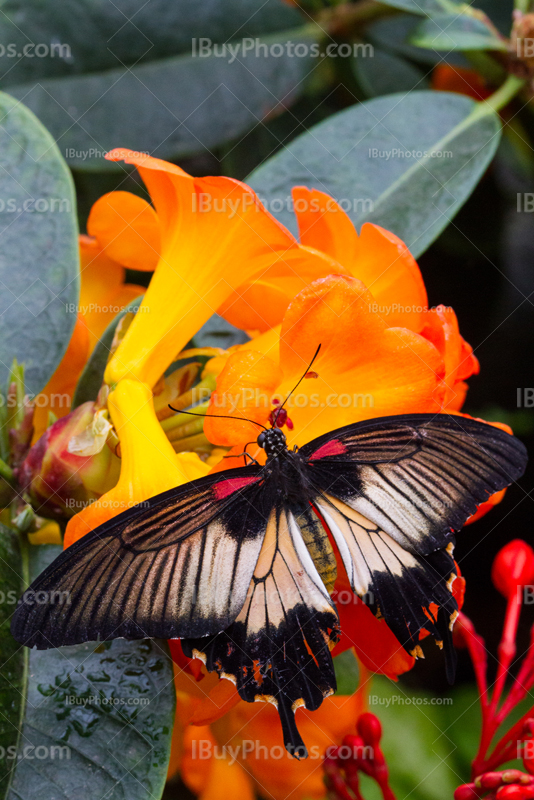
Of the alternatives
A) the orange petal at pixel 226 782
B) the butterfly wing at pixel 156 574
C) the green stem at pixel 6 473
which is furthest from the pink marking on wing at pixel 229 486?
the orange petal at pixel 226 782

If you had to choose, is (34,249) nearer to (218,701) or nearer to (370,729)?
(218,701)

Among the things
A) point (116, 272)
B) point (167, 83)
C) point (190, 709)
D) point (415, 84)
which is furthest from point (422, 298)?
point (415, 84)

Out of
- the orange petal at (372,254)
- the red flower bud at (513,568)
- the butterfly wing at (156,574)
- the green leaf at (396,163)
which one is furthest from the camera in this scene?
the green leaf at (396,163)

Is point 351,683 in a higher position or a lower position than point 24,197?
lower

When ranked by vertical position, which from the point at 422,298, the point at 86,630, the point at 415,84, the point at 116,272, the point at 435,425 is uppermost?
the point at 415,84

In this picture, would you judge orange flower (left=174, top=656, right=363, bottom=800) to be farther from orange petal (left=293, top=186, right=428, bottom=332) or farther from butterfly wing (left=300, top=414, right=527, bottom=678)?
orange petal (left=293, top=186, right=428, bottom=332)

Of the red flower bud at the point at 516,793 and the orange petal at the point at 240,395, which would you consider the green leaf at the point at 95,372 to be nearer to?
the orange petal at the point at 240,395

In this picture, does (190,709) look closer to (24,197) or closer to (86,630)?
(86,630)
